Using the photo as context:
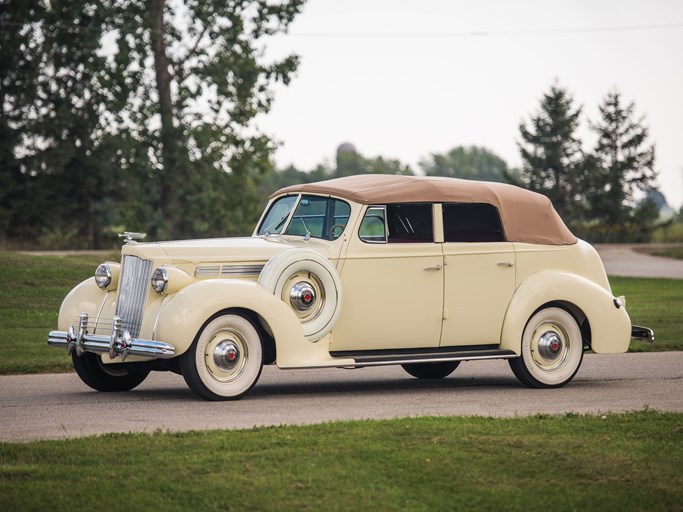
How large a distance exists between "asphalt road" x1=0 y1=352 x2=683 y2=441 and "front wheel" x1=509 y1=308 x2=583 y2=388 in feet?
0.56

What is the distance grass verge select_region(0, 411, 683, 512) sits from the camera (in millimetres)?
6180

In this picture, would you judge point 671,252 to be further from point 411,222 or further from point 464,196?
point 411,222

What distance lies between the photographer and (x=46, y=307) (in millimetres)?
19812

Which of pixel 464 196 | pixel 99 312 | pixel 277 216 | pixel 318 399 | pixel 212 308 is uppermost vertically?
pixel 464 196

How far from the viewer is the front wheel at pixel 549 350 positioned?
37.1ft

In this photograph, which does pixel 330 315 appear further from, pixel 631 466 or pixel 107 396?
pixel 631 466

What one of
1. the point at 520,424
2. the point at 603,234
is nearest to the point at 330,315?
the point at 520,424

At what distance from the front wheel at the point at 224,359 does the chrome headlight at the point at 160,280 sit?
0.54m

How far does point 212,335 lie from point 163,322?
452 mm

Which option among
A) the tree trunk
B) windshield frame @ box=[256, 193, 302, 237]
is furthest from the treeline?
windshield frame @ box=[256, 193, 302, 237]

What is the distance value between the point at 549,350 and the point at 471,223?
148 centimetres

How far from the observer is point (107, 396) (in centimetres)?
1045

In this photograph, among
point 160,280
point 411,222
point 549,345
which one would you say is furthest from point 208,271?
point 549,345

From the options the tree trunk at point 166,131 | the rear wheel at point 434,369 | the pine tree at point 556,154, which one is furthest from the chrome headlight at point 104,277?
the pine tree at point 556,154
